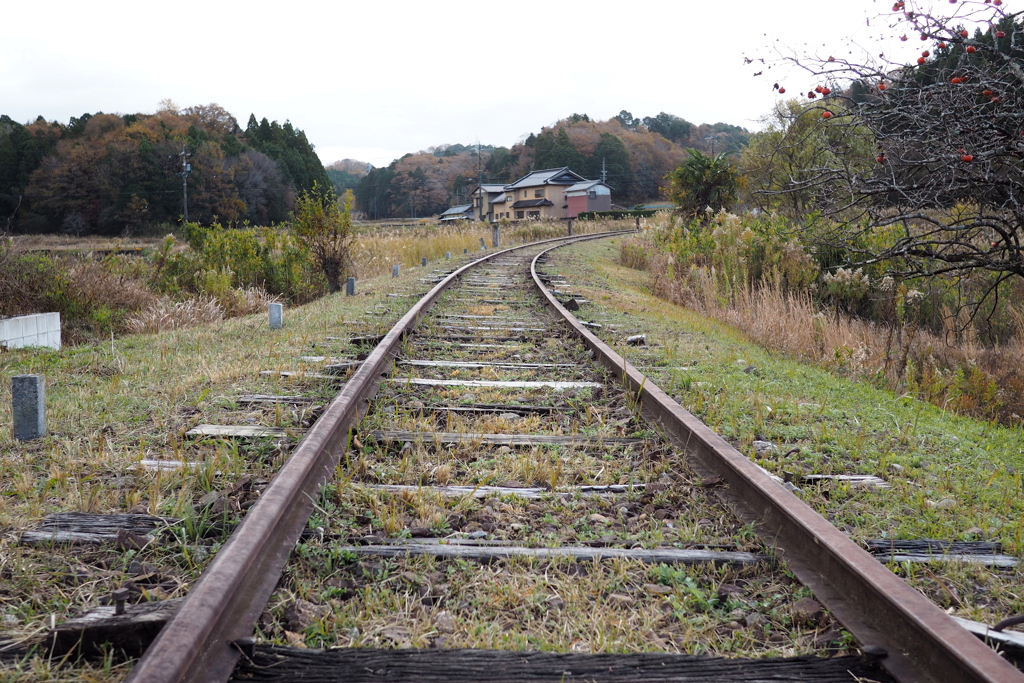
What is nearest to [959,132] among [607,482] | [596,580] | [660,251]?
[607,482]

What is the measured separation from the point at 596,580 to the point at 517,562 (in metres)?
0.26

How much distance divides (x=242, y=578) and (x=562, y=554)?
3.18 feet

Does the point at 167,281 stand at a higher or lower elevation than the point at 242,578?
higher

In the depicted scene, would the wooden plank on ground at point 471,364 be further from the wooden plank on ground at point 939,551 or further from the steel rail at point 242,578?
the wooden plank on ground at point 939,551

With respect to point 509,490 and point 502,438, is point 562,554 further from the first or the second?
point 502,438

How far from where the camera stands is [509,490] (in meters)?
2.84

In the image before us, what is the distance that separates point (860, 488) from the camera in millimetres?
2916

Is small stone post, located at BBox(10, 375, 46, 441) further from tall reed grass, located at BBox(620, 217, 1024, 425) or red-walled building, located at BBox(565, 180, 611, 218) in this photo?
red-walled building, located at BBox(565, 180, 611, 218)

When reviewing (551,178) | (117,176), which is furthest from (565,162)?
(117,176)

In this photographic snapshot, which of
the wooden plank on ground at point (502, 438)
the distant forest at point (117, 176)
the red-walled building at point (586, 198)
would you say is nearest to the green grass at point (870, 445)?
the wooden plank on ground at point (502, 438)

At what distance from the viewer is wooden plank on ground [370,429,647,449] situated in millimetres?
→ 3365

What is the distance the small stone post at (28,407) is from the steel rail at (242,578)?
4.24 feet

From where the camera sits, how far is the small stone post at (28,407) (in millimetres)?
3166

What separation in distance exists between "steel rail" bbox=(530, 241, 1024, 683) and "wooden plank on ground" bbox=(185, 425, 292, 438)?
1.91 m
